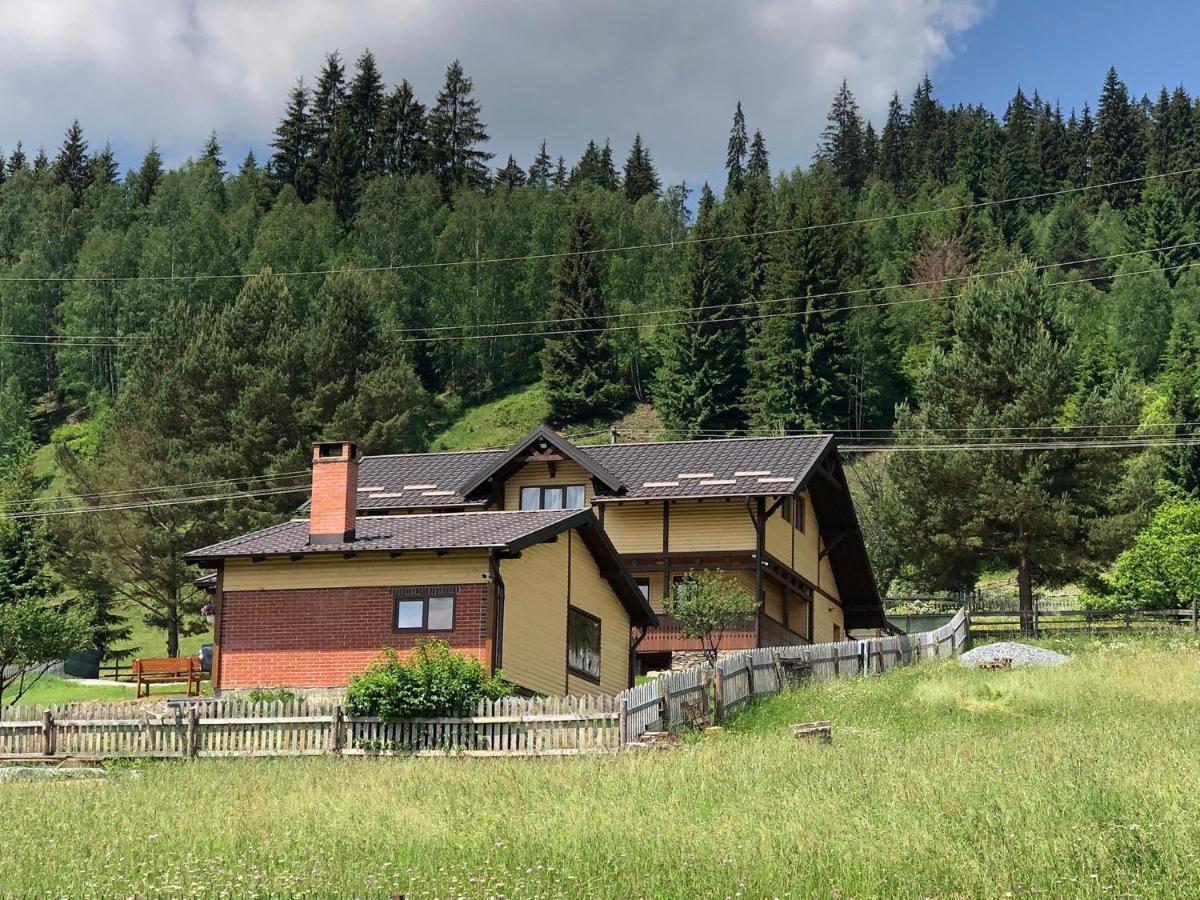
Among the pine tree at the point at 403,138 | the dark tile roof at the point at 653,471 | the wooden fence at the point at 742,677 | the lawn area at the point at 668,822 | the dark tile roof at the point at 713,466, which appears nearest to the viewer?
the lawn area at the point at 668,822

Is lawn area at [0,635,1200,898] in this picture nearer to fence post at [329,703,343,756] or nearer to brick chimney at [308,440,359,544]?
fence post at [329,703,343,756]

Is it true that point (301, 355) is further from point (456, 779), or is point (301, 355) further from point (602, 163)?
point (602, 163)

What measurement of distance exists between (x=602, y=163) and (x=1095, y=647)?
12615 cm

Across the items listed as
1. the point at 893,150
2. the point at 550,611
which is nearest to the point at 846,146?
the point at 893,150

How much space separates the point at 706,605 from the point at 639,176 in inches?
4830

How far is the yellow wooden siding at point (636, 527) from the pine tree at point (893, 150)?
122m

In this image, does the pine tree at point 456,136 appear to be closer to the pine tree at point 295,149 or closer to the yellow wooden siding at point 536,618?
the pine tree at point 295,149

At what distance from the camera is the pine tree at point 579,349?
336 ft

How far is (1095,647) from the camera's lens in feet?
147

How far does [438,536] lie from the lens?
31109 mm

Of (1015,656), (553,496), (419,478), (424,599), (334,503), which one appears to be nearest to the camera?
(424,599)

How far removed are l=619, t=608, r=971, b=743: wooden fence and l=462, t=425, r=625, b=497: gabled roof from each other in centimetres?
890

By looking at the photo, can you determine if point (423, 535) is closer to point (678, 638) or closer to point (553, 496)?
point (553, 496)

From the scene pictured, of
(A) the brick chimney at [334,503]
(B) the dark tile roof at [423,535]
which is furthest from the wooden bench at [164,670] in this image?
(A) the brick chimney at [334,503]
